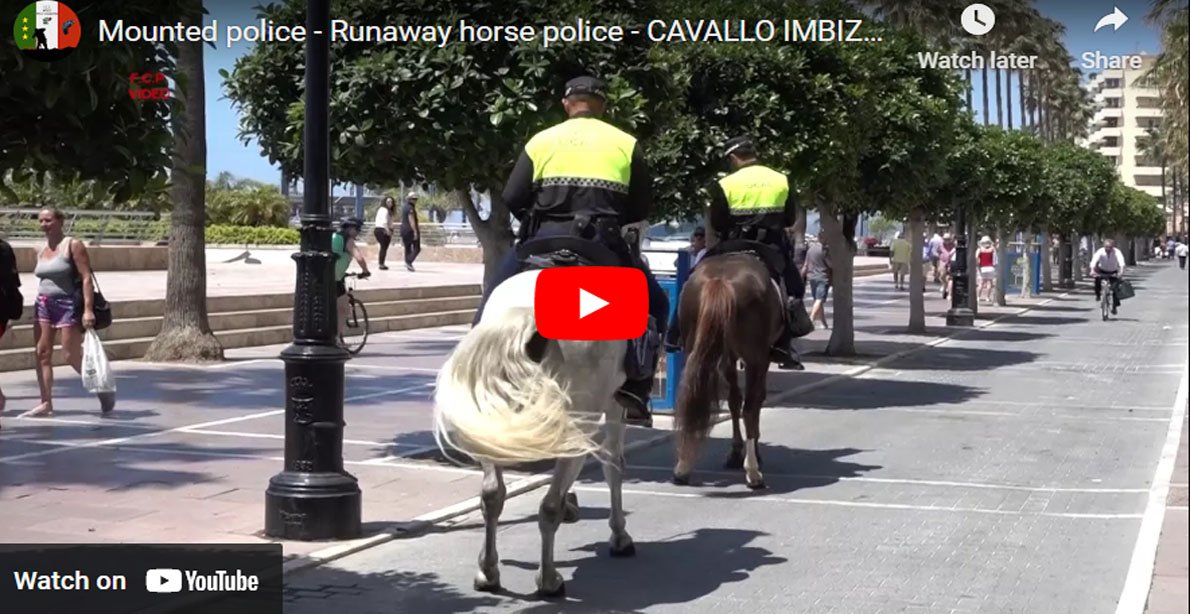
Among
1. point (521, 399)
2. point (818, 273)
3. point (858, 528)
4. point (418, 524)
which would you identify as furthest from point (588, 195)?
point (818, 273)

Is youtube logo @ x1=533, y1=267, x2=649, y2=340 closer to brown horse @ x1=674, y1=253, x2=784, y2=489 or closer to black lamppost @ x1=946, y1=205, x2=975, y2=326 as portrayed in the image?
brown horse @ x1=674, y1=253, x2=784, y2=489

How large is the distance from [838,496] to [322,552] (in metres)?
3.93

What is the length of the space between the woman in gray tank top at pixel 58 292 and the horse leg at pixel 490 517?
6689mm

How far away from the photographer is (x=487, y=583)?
744 cm

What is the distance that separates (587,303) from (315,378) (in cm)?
198

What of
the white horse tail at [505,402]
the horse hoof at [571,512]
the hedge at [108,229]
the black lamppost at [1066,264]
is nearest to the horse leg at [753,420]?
the horse hoof at [571,512]

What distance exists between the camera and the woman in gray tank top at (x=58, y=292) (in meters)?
12.9

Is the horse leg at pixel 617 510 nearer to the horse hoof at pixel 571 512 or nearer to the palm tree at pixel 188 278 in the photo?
the horse hoof at pixel 571 512

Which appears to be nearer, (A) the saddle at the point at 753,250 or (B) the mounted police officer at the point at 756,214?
(A) the saddle at the point at 753,250

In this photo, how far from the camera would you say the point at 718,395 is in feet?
33.6

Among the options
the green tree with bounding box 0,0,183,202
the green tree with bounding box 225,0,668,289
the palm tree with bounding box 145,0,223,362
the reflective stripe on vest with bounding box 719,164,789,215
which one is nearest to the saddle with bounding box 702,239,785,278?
the reflective stripe on vest with bounding box 719,164,789,215

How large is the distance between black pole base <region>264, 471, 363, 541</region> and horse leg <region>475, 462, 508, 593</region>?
4.75 ft

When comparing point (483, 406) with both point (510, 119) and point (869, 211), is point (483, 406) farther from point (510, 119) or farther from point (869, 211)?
point (869, 211)

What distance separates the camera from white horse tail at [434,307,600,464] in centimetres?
658
